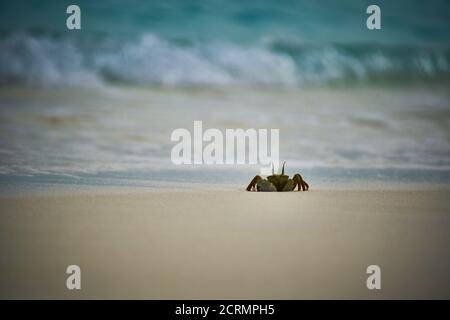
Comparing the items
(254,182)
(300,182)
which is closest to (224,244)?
(254,182)

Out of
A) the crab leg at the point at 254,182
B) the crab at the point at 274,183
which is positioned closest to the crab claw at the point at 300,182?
the crab at the point at 274,183

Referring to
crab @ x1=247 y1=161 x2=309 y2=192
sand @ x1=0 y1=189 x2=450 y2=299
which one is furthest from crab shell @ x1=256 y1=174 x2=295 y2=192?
sand @ x1=0 y1=189 x2=450 y2=299

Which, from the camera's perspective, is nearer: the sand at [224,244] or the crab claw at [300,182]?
the sand at [224,244]

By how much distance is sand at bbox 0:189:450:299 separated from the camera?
14.4 feet

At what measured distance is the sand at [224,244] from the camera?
4.38 meters

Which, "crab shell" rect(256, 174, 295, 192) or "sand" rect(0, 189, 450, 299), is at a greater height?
"crab shell" rect(256, 174, 295, 192)

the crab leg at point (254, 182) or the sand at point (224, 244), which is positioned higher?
the crab leg at point (254, 182)

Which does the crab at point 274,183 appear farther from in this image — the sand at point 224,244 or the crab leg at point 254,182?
the sand at point 224,244

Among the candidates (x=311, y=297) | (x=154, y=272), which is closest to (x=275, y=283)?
(x=311, y=297)

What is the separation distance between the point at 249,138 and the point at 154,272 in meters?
2.80

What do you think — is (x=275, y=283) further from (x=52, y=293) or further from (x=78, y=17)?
(x=78, y=17)

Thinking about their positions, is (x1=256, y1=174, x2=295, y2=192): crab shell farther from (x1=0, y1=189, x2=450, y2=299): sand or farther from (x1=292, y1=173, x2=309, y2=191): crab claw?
(x1=0, y1=189, x2=450, y2=299): sand

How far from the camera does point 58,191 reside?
20.5 ft

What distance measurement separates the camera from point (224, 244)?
4980 mm
